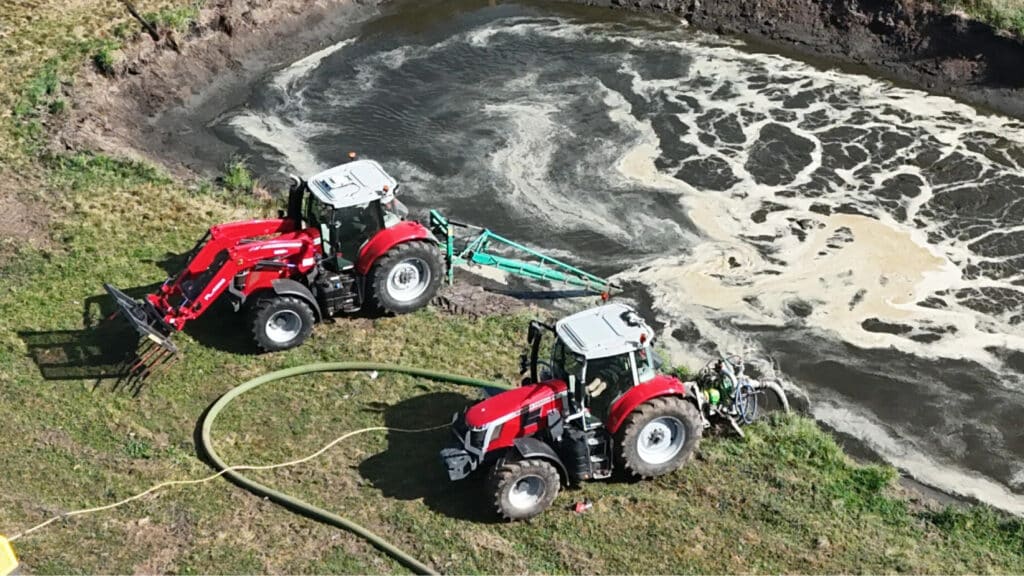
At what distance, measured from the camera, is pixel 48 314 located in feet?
59.2

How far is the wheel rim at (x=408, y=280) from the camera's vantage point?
58.3ft

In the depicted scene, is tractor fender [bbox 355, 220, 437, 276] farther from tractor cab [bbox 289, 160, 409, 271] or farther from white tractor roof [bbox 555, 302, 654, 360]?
white tractor roof [bbox 555, 302, 654, 360]

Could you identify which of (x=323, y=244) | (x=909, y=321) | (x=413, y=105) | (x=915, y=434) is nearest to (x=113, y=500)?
Result: (x=323, y=244)

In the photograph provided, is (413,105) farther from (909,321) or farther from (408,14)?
(909,321)

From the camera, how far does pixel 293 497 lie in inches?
555

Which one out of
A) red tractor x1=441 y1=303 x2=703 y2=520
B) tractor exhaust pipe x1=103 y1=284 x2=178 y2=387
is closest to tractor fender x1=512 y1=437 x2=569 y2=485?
red tractor x1=441 y1=303 x2=703 y2=520

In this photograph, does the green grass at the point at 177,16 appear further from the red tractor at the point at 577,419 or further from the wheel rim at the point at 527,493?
the wheel rim at the point at 527,493

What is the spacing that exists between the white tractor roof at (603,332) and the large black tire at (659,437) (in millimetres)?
824

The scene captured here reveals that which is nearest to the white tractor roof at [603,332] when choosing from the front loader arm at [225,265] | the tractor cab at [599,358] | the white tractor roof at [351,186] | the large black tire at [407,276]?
the tractor cab at [599,358]

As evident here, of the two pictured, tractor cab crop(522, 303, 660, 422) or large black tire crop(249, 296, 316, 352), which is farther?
large black tire crop(249, 296, 316, 352)

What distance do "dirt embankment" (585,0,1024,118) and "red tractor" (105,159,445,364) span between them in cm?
1577

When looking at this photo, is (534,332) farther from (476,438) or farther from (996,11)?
(996,11)

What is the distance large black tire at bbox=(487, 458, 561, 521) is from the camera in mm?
13125

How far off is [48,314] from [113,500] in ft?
17.5
